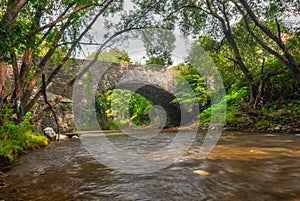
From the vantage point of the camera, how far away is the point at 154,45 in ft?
26.3

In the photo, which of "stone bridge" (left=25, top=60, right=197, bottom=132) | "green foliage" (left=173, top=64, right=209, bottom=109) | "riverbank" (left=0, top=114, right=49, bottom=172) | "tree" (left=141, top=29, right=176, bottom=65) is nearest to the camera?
"riverbank" (left=0, top=114, right=49, bottom=172)

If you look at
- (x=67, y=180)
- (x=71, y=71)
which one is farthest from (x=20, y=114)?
(x=71, y=71)

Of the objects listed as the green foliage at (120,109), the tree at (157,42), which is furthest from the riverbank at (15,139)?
the green foliage at (120,109)

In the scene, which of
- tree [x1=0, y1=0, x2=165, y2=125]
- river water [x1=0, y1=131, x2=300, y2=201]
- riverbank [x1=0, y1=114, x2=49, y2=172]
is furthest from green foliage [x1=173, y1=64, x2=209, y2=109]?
river water [x1=0, y1=131, x2=300, y2=201]

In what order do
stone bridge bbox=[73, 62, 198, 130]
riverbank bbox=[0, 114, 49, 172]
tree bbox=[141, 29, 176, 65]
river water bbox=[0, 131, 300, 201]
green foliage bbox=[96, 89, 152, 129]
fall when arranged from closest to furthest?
river water bbox=[0, 131, 300, 201] < riverbank bbox=[0, 114, 49, 172] < tree bbox=[141, 29, 176, 65] < stone bridge bbox=[73, 62, 198, 130] < green foliage bbox=[96, 89, 152, 129]

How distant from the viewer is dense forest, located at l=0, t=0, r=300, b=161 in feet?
15.9

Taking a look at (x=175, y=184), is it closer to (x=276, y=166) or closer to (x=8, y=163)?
(x=276, y=166)

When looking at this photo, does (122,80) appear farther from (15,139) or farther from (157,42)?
(15,139)

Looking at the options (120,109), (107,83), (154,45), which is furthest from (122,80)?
(154,45)

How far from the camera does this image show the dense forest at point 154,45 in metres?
4.83

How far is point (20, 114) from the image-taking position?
5.54 metres

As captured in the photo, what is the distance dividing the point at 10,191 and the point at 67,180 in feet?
1.77

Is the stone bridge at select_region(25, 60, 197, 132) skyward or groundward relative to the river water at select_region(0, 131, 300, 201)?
skyward

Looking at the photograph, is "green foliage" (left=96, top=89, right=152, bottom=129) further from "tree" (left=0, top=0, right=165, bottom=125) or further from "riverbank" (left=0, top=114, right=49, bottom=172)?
"riverbank" (left=0, top=114, right=49, bottom=172)
